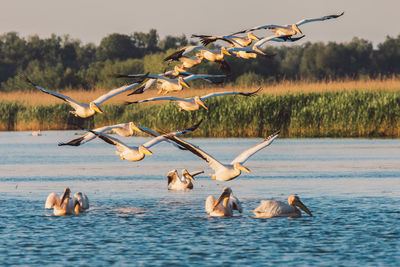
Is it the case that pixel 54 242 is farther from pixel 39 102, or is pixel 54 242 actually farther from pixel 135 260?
pixel 39 102

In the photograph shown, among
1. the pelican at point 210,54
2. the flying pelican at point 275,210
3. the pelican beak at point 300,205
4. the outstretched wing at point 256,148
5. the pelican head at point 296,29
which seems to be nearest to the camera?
the outstretched wing at point 256,148

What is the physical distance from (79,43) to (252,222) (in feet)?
282

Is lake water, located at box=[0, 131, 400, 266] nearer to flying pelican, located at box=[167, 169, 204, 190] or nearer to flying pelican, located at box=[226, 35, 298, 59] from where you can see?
flying pelican, located at box=[167, 169, 204, 190]

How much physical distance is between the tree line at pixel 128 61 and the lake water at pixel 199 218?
42004 millimetres

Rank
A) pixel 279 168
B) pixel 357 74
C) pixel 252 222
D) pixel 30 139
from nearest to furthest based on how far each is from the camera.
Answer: pixel 252 222 → pixel 279 168 → pixel 30 139 → pixel 357 74

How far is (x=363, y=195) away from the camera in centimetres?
1850

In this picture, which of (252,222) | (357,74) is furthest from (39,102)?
(357,74)

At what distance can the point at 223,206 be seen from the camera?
15.8 m

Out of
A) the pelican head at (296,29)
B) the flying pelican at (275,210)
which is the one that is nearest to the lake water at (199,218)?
the flying pelican at (275,210)

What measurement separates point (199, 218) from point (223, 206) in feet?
1.72

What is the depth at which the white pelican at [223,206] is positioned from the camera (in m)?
15.8

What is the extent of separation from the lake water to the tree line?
42.0 m

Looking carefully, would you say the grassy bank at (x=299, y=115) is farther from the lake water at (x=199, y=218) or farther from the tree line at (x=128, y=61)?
the tree line at (x=128, y=61)

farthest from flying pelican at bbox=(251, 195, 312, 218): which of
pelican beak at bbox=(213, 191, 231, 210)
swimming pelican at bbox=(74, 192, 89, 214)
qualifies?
swimming pelican at bbox=(74, 192, 89, 214)
